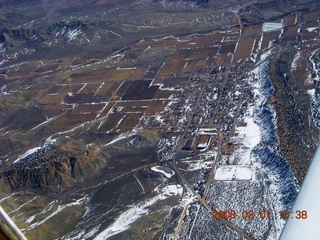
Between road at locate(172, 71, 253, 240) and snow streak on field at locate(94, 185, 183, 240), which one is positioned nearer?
road at locate(172, 71, 253, 240)

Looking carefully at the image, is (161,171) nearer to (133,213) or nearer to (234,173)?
(133,213)

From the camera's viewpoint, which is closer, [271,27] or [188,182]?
[188,182]

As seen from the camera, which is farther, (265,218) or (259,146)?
(259,146)

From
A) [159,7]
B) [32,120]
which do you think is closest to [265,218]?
[32,120]

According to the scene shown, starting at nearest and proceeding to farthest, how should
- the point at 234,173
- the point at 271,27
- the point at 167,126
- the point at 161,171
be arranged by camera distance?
the point at 234,173
the point at 161,171
the point at 167,126
the point at 271,27

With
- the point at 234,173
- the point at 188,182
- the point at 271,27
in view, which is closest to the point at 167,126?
the point at 188,182

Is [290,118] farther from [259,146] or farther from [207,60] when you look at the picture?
[207,60]

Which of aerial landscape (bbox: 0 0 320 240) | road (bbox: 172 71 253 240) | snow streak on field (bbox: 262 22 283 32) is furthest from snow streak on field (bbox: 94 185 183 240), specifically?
snow streak on field (bbox: 262 22 283 32)

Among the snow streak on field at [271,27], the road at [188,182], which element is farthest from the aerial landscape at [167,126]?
the snow streak on field at [271,27]

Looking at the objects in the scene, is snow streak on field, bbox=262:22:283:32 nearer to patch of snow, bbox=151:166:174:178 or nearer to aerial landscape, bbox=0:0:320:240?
aerial landscape, bbox=0:0:320:240
